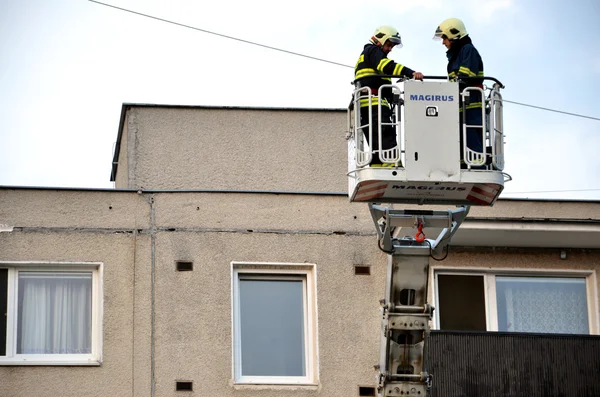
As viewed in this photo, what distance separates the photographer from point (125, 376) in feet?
66.6

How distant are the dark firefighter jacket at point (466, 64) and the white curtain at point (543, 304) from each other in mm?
5318

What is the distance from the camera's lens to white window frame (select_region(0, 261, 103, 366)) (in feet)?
66.8

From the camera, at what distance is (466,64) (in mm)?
17000

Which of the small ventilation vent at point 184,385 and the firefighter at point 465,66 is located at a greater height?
the firefighter at point 465,66

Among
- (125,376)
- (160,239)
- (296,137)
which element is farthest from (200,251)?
(296,137)

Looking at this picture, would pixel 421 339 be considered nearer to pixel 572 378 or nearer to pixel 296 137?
pixel 572 378

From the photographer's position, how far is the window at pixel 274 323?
823 inches

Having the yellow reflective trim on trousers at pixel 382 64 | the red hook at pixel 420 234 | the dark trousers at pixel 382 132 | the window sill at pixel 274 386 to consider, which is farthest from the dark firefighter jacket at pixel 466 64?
the window sill at pixel 274 386

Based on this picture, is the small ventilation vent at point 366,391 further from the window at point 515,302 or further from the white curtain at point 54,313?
the white curtain at point 54,313

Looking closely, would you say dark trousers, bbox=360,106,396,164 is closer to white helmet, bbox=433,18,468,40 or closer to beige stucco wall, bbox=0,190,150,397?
white helmet, bbox=433,18,468,40

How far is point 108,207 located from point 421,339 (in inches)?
221

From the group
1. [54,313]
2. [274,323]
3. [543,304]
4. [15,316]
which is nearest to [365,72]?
[274,323]

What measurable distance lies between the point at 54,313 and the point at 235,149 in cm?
433

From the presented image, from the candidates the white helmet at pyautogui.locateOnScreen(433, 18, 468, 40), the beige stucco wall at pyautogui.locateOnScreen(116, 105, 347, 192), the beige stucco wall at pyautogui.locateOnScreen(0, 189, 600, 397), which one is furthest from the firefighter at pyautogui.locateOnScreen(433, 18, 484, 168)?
the beige stucco wall at pyautogui.locateOnScreen(116, 105, 347, 192)
